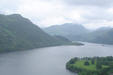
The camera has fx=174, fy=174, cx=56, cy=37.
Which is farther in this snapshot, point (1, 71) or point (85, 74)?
point (1, 71)

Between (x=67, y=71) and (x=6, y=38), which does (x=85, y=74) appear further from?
(x=6, y=38)

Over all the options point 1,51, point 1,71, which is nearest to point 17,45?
point 1,51

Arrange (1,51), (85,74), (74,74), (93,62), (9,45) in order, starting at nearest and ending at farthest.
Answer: (85,74)
(74,74)
(93,62)
(1,51)
(9,45)

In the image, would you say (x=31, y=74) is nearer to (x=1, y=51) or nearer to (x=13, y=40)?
(x=1, y=51)

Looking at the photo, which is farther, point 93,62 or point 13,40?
point 13,40

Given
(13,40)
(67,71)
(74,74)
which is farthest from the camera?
(13,40)

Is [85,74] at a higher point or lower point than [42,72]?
higher

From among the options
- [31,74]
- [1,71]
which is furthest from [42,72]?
[1,71]

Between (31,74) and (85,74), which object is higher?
(85,74)

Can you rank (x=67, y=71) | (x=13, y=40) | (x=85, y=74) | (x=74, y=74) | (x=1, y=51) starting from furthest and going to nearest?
(x=13, y=40) → (x=1, y=51) → (x=67, y=71) → (x=74, y=74) → (x=85, y=74)
